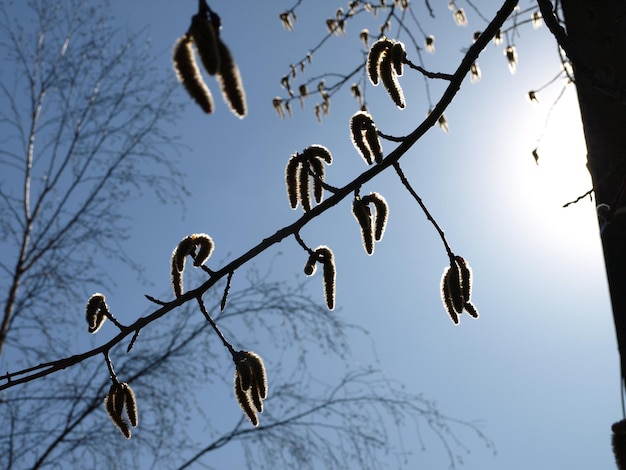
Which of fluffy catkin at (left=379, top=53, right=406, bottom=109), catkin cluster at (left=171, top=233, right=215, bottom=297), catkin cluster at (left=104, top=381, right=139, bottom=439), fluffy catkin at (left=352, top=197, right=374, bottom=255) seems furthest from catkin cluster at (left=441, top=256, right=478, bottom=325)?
catkin cluster at (left=104, top=381, right=139, bottom=439)

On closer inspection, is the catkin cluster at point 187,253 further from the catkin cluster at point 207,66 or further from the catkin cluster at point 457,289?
the catkin cluster at point 207,66

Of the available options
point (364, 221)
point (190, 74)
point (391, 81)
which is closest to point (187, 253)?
point (364, 221)

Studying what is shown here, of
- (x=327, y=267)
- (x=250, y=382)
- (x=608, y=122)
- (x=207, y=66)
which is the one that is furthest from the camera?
(x=608, y=122)

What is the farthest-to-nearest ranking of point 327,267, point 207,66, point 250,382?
point 327,267, point 250,382, point 207,66

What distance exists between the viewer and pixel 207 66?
0.74 metres

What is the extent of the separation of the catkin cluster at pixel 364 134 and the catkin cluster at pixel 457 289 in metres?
0.22

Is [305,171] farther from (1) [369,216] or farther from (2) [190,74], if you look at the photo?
(2) [190,74]

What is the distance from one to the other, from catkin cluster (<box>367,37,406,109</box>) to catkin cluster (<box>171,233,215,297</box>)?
15.6 inches

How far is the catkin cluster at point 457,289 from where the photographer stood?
4.00 ft

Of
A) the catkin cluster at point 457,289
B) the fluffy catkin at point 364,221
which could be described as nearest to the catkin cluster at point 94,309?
the fluffy catkin at point 364,221

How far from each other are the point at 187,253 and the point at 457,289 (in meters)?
0.45

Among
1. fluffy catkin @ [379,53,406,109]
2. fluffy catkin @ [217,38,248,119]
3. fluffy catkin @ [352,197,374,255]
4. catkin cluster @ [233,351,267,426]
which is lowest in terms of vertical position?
catkin cluster @ [233,351,267,426]

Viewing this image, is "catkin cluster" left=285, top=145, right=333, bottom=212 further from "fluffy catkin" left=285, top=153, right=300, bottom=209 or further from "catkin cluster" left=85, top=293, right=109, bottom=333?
"catkin cluster" left=85, top=293, right=109, bottom=333

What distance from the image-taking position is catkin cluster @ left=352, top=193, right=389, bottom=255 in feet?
4.13
